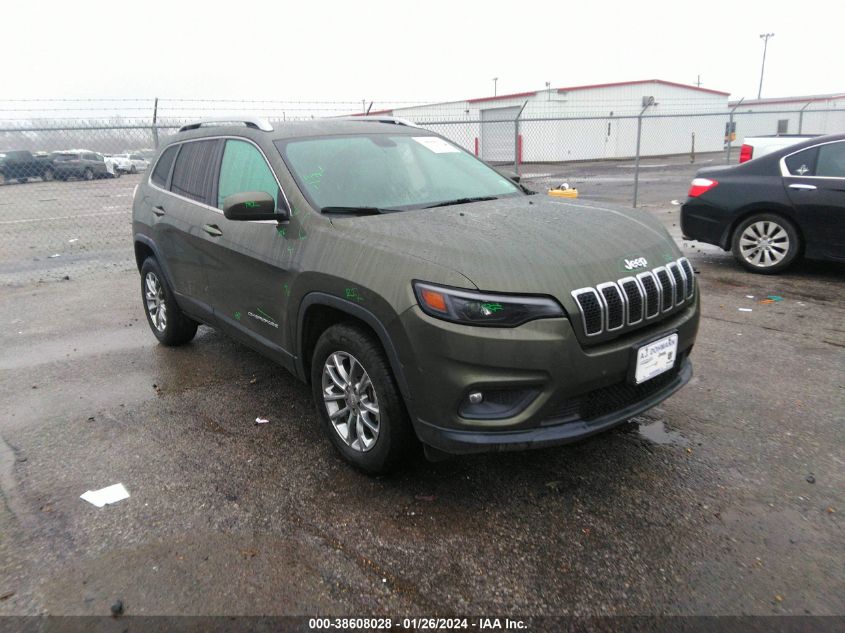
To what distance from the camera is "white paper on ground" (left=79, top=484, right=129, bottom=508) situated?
306 cm

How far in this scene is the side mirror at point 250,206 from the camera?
3266 millimetres

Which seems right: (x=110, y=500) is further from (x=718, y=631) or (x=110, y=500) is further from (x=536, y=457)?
(x=718, y=631)

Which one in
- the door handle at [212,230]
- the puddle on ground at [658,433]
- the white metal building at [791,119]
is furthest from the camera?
the white metal building at [791,119]

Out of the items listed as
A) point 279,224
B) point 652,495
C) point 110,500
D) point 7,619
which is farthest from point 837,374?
point 7,619

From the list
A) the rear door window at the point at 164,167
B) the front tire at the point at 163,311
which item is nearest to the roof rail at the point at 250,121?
the rear door window at the point at 164,167

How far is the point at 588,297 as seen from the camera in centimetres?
262

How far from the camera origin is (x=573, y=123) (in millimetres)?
34094

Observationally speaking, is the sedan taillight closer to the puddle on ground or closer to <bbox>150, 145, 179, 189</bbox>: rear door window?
the puddle on ground

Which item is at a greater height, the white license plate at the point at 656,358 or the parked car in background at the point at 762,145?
the parked car in background at the point at 762,145

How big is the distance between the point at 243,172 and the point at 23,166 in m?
17.8

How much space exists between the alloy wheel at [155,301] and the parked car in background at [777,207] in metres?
5.98

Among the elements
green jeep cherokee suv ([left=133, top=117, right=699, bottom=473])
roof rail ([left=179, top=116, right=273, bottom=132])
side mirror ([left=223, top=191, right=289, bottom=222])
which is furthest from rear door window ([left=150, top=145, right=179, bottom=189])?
side mirror ([left=223, top=191, right=289, bottom=222])

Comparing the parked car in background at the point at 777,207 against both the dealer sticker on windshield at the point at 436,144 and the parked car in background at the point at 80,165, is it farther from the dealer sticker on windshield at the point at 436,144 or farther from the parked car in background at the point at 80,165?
the parked car in background at the point at 80,165

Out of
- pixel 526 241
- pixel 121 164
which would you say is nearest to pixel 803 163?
pixel 526 241
